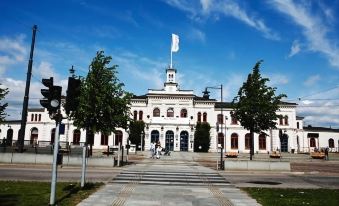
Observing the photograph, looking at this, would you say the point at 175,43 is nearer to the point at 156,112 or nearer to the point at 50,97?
the point at 156,112

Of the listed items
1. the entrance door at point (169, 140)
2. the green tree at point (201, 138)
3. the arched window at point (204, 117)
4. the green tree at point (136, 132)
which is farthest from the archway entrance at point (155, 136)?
the arched window at point (204, 117)

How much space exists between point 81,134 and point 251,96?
43139 mm

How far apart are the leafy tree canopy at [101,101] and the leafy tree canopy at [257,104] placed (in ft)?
33.2

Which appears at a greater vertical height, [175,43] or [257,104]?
[175,43]

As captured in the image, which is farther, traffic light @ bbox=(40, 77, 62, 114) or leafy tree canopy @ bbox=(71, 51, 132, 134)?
leafy tree canopy @ bbox=(71, 51, 132, 134)

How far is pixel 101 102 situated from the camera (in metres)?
25.1

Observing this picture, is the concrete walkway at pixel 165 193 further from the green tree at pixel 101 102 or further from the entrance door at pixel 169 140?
the entrance door at pixel 169 140

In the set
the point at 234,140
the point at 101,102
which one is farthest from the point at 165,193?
the point at 234,140

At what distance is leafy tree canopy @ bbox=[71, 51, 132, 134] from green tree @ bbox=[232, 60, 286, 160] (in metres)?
10.1

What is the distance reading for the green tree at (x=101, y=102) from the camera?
2534cm

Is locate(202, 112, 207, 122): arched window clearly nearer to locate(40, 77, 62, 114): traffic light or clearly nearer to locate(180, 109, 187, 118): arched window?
locate(180, 109, 187, 118): arched window

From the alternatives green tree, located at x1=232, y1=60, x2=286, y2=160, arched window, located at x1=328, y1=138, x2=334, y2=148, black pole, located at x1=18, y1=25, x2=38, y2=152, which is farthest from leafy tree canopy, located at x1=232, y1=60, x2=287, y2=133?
arched window, located at x1=328, y1=138, x2=334, y2=148

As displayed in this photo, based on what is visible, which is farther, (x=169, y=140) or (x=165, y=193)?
(x=169, y=140)

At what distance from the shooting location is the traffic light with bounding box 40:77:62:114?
935cm
